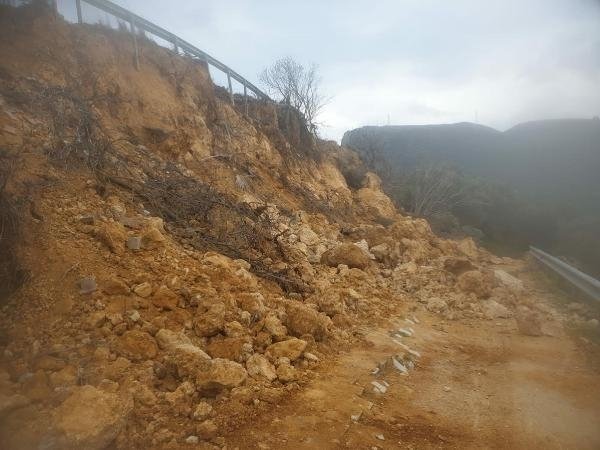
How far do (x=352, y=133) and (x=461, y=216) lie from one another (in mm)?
12880

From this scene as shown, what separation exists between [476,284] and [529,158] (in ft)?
84.8

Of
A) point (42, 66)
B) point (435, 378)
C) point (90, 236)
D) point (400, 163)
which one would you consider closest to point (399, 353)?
point (435, 378)

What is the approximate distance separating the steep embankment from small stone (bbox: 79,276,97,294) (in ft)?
0.04

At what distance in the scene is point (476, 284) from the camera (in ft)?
23.5

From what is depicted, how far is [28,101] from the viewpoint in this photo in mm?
6344

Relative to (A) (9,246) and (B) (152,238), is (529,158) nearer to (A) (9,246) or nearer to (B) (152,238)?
(B) (152,238)

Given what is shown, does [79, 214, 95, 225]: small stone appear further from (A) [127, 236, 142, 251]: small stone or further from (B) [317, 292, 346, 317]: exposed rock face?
(B) [317, 292, 346, 317]: exposed rock face

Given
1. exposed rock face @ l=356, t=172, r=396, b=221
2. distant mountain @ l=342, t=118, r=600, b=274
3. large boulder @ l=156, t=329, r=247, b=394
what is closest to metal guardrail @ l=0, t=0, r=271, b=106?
exposed rock face @ l=356, t=172, r=396, b=221

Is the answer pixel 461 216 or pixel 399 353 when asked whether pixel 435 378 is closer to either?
pixel 399 353

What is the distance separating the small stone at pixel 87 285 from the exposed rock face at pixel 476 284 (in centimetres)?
599

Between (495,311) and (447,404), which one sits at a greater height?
(447,404)

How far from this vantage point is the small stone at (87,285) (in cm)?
361

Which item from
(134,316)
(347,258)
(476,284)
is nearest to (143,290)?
(134,316)

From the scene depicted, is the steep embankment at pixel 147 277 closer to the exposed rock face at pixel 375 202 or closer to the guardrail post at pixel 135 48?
the guardrail post at pixel 135 48
